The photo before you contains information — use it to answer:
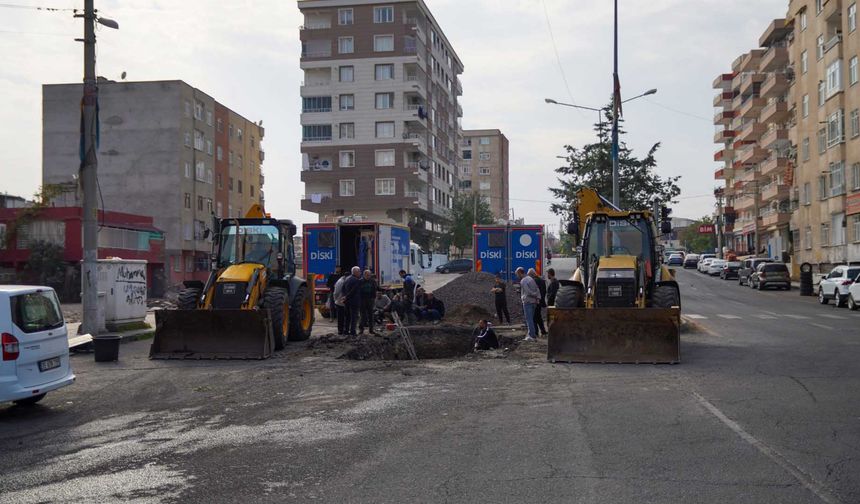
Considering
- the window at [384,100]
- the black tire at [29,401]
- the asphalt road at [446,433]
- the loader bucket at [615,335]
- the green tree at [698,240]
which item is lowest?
the asphalt road at [446,433]

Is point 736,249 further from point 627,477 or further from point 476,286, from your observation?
→ point 627,477

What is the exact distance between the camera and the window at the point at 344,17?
7300cm

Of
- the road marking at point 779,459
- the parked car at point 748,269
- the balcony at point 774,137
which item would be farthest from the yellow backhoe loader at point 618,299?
the balcony at point 774,137

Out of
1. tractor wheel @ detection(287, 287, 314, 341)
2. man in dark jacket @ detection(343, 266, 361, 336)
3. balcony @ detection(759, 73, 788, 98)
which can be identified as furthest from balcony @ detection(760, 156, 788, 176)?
tractor wheel @ detection(287, 287, 314, 341)

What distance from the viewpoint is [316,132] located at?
74.2 m

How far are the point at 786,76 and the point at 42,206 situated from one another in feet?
184

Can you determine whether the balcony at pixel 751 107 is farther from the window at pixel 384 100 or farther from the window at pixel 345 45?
the window at pixel 345 45

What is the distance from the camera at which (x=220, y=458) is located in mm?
7758

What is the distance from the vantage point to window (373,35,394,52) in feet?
240

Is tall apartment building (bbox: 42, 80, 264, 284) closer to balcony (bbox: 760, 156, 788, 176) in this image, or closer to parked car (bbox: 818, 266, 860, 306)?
parked car (bbox: 818, 266, 860, 306)

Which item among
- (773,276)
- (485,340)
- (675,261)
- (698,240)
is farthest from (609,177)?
(698,240)

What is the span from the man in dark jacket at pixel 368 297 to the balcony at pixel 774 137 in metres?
58.1

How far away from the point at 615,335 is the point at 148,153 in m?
52.8

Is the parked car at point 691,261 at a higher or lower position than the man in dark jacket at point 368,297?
higher
